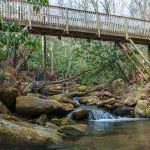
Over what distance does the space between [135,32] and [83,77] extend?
25.5ft

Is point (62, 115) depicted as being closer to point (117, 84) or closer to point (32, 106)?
point (32, 106)

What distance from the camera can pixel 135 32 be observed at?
18.8 meters

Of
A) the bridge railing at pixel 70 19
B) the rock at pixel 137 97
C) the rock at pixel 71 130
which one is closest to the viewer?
the rock at pixel 71 130

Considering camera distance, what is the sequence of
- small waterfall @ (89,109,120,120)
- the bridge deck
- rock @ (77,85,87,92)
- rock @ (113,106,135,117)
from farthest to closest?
rock @ (77,85,87,92), rock @ (113,106,135,117), small waterfall @ (89,109,120,120), the bridge deck

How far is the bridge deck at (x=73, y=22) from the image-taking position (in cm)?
1498

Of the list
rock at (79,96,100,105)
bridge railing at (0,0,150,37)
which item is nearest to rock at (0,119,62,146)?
bridge railing at (0,0,150,37)

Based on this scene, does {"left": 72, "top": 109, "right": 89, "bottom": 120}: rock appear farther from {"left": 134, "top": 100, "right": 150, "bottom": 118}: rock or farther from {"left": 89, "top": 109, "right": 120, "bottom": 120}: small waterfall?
{"left": 134, "top": 100, "right": 150, "bottom": 118}: rock

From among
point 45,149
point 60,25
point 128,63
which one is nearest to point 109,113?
point 60,25

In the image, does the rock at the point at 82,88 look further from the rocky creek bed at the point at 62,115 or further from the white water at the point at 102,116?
the white water at the point at 102,116

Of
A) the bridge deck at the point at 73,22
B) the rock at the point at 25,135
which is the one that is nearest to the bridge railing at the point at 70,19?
the bridge deck at the point at 73,22

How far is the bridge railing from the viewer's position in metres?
14.8

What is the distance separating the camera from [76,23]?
54.5 ft

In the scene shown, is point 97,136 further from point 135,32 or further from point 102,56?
point 102,56

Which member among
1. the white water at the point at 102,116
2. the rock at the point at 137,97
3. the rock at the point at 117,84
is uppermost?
the rock at the point at 117,84
